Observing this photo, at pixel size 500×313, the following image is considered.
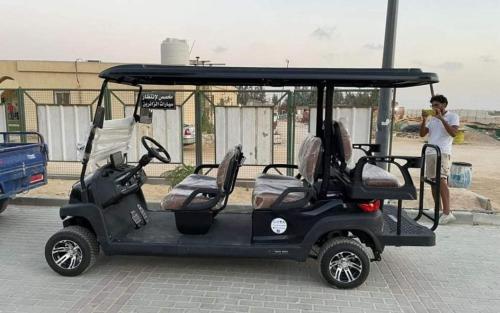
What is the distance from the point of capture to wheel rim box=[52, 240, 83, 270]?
3.65 m

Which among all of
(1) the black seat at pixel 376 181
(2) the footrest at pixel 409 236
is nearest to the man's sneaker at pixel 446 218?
(2) the footrest at pixel 409 236

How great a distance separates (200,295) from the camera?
3.39 m

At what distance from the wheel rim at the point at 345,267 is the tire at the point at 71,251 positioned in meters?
2.20

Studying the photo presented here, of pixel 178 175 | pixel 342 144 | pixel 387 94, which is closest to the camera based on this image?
pixel 342 144

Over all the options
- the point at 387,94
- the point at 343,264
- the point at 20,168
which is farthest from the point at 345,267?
the point at 20,168

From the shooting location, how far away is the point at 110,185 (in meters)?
3.86

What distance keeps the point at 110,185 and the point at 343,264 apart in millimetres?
2316

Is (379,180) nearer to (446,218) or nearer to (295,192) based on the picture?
Result: (295,192)

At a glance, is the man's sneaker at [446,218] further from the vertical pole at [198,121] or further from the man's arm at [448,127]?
the vertical pole at [198,121]

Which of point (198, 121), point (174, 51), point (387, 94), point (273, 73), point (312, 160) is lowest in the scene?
point (312, 160)

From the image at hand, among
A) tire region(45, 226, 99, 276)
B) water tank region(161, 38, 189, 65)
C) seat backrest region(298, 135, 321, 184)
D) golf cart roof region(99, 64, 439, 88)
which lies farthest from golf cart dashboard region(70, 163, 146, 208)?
water tank region(161, 38, 189, 65)

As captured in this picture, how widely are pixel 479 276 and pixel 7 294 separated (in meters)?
4.30

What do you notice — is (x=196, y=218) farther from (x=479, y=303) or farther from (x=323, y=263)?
(x=479, y=303)

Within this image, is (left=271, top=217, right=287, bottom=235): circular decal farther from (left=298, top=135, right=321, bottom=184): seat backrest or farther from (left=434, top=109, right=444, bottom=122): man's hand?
(left=434, top=109, right=444, bottom=122): man's hand
